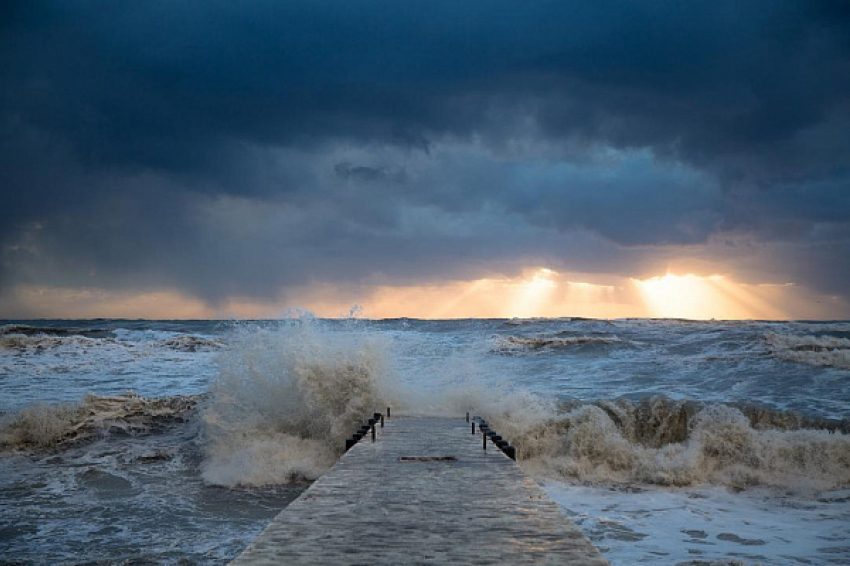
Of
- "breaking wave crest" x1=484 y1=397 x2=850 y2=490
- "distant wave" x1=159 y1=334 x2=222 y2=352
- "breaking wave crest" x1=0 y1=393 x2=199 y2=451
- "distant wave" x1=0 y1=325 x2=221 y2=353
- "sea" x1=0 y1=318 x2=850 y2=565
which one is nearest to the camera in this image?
"sea" x1=0 y1=318 x2=850 y2=565

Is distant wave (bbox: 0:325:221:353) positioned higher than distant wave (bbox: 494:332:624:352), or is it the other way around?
A: distant wave (bbox: 494:332:624:352)

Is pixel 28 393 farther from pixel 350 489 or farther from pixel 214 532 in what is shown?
pixel 350 489

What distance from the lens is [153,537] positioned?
772cm

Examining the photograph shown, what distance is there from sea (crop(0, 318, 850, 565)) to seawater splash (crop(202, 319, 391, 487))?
41 millimetres

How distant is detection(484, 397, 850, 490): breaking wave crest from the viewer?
34.6ft

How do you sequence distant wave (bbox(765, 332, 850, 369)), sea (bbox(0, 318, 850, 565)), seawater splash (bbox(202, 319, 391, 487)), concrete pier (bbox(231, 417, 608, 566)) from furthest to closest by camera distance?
1. distant wave (bbox(765, 332, 850, 369))
2. seawater splash (bbox(202, 319, 391, 487))
3. sea (bbox(0, 318, 850, 565))
4. concrete pier (bbox(231, 417, 608, 566))

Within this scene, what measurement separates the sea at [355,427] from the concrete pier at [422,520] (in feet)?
6.92

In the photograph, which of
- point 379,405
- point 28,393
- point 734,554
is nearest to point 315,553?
point 734,554

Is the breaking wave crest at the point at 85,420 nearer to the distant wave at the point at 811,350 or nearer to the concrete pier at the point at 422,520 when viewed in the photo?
the concrete pier at the point at 422,520

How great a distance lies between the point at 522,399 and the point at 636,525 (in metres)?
5.59

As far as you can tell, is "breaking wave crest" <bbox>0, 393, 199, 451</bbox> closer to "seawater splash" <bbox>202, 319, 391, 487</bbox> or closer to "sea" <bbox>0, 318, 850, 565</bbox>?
"sea" <bbox>0, 318, 850, 565</bbox>

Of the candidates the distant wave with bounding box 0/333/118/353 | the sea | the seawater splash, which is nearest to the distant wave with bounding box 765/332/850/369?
the sea

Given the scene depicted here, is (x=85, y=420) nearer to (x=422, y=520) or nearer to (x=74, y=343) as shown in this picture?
(x=422, y=520)

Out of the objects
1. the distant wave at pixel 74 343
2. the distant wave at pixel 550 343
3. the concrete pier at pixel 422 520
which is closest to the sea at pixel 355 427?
the concrete pier at pixel 422 520
